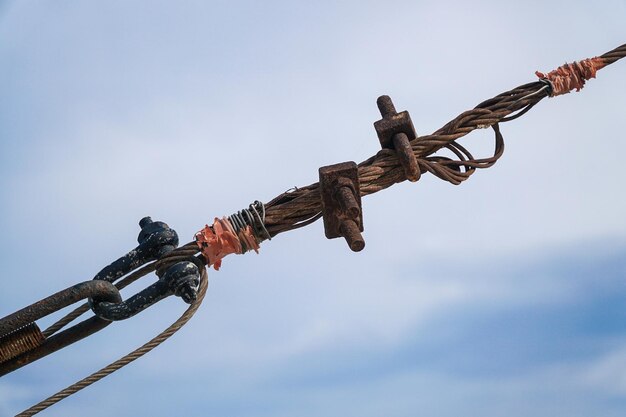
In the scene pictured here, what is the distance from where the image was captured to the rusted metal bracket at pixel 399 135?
476cm

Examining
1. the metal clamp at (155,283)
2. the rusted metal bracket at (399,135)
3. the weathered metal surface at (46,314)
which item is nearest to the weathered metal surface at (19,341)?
the weathered metal surface at (46,314)

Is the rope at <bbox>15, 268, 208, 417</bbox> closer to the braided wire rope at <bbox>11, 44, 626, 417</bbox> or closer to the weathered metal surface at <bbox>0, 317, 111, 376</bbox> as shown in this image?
the braided wire rope at <bbox>11, 44, 626, 417</bbox>

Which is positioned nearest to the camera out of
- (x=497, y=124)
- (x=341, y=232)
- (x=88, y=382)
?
(x=88, y=382)

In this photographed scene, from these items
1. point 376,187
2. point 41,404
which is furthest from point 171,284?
point 376,187

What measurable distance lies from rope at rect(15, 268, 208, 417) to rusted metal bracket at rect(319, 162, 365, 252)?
0.92 metres

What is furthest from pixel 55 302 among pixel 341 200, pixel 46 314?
pixel 341 200

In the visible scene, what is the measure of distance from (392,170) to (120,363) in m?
2.03

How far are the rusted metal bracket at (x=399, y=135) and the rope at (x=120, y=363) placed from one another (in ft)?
4.90

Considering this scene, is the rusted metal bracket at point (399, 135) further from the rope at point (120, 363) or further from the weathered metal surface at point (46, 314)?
the weathered metal surface at point (46, 314)

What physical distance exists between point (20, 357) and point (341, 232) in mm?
2160

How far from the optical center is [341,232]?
15.3ft

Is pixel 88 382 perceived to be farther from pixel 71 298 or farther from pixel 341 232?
pixel 341 232

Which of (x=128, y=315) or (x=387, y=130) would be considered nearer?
(x=128, y=315)

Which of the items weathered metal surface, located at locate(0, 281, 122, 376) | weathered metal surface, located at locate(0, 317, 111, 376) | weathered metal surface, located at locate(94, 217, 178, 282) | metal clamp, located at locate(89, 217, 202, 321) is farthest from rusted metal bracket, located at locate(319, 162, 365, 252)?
weathered metal surface, located at locate(0, 317, 111, 376)
